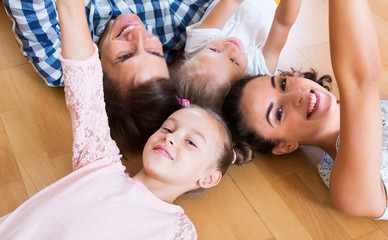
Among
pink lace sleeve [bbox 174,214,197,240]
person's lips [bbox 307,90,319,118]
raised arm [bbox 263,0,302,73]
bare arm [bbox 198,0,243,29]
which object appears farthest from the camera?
bare arm [bbox 198,0,243,29]

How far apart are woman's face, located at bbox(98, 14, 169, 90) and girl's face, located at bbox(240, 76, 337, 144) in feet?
1.07

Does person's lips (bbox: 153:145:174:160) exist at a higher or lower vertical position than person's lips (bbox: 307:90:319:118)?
lower

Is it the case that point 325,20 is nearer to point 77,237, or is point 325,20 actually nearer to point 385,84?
point 385,84

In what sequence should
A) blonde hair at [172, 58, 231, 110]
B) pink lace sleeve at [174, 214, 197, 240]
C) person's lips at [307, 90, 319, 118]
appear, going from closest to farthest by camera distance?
pink lace sleeve at [174, 214, 197, 240] → person's lips at [307, 90, 319, 118] → blonde hair at [172, 58, 231, 110]

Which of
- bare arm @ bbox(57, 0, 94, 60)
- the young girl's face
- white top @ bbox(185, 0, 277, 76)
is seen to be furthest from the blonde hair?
bare arm @ bbox(57, 0, 94, 60)

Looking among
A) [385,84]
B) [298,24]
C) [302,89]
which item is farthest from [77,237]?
[298,24]

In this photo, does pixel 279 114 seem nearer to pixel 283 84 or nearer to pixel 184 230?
pixel 283 84

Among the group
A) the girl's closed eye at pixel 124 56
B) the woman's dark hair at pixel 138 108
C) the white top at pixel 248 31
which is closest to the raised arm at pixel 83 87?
the woman's dark hair at pixel 138 108

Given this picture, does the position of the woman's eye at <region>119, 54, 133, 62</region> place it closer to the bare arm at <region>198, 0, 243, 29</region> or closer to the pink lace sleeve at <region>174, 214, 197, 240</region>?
the bare arm at <region>198, 0, 243, 29</region>

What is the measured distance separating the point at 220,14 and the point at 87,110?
36.0 inches

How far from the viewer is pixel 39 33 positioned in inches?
56.8

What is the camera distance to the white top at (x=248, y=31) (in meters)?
1.61

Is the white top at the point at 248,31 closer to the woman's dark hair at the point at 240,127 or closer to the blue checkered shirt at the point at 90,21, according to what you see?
the blue checkered shirt at the point at 90,21

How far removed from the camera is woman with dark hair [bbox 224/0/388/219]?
2.44ft
